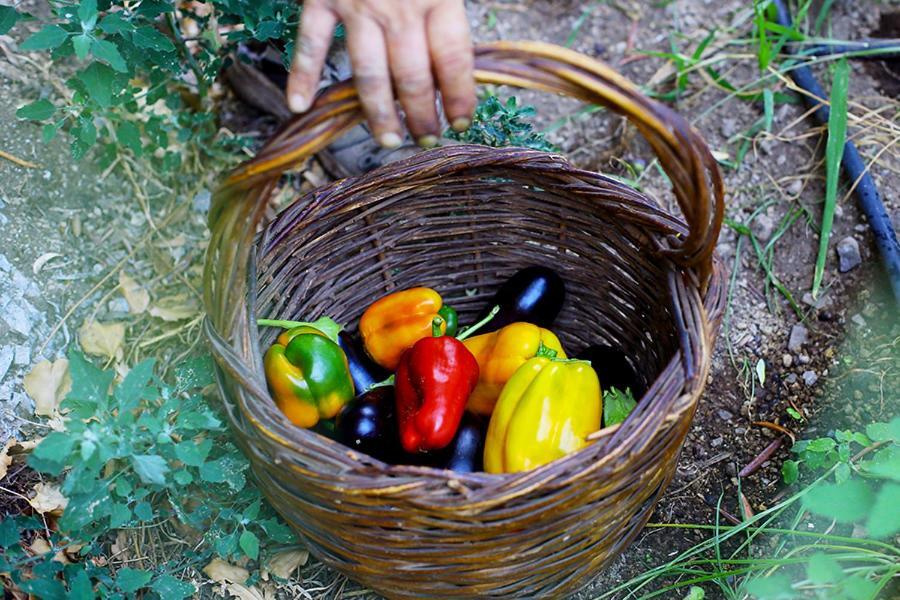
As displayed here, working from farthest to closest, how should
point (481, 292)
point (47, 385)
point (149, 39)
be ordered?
point (481, 292), point (47, 385), point (149, 39)

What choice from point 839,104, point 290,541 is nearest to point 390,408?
point 290,541

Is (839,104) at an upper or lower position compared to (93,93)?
lower

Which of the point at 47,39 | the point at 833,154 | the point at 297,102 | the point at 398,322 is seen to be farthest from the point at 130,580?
the point at 833,154

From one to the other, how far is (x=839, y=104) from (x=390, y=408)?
1651mm

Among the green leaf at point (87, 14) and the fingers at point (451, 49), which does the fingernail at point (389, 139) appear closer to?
the fingers at point (451, 49)

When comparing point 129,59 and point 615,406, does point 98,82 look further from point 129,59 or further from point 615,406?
point 615,406

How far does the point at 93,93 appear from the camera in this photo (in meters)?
1.87

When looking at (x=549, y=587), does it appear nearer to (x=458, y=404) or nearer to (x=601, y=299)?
(x=458, y=404)

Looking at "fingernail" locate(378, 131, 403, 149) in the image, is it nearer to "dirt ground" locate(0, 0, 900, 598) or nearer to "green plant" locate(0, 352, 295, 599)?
"green plant" locate(0, 352, 295, 599)

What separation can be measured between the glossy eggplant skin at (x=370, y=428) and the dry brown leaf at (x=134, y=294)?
0.79 meters

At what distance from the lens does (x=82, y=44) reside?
1.67m

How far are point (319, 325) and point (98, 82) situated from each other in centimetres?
78

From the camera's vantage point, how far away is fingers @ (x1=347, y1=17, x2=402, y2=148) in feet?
3.84

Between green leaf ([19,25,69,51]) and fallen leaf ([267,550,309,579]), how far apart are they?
122 cm
